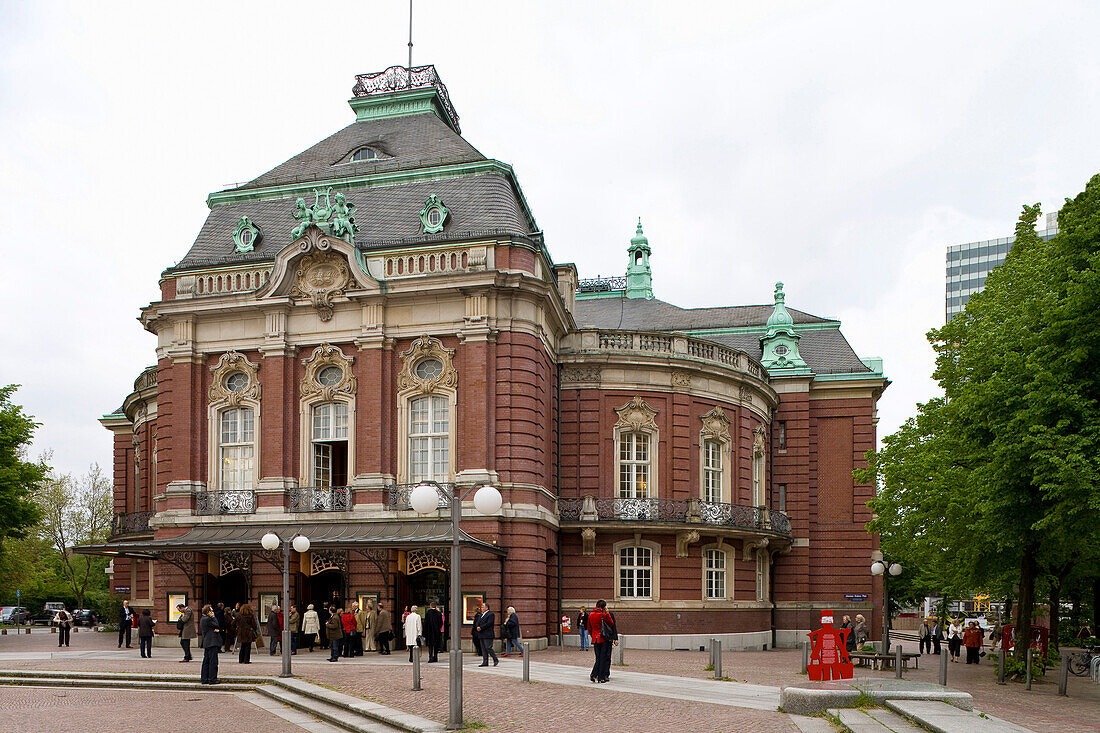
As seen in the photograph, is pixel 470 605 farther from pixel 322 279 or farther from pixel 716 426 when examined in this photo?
pixel 716 426

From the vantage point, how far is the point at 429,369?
33375 mm

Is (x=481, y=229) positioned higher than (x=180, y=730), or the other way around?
(x=481, y=229)

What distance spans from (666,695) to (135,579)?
112ft

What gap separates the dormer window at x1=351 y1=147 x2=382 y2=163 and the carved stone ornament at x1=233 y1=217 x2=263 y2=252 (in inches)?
175

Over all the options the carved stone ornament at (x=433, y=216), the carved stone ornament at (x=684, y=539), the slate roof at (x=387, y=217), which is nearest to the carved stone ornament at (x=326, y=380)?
the slate roof at (x=387, y=217)

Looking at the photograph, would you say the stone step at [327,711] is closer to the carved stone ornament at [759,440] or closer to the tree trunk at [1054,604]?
the tree trunk at [1054,604]

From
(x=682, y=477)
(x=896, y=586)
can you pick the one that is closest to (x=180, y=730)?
(x=682, y=477)

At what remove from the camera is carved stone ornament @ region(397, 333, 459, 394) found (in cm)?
3291

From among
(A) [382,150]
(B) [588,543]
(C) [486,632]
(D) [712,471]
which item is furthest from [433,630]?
(A) [382,150]

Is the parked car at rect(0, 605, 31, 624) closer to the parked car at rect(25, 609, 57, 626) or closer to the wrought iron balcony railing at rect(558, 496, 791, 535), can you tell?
the parked car at rect(25, 609, 57, 626)

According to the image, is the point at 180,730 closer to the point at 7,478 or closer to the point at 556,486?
the point at 556,486

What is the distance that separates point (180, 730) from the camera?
54.3 feet

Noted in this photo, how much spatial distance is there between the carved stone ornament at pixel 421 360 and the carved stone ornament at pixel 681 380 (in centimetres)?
876

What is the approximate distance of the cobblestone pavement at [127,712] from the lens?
17.0 metres
